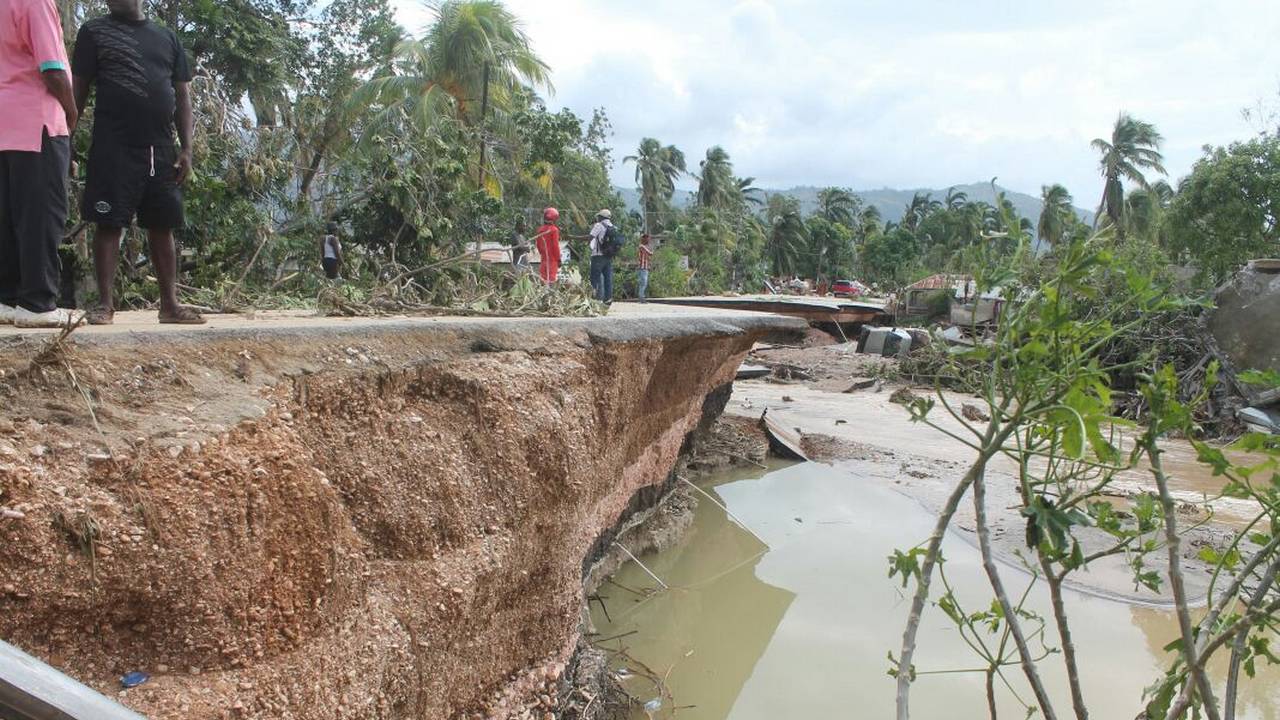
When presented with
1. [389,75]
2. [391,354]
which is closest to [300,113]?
[389,75]

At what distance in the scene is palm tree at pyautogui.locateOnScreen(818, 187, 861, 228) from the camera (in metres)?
59.1

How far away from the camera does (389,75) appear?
54.3ft

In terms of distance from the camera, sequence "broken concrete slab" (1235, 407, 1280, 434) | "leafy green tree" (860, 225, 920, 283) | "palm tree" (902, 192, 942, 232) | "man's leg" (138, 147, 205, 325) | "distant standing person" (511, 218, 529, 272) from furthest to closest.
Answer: "palm tree" (902, 192, 942, 232)
"leafy green tree" (860, 225, 920, 283)
"broken concrete slab" (1235, 407, 1280, 434)
"distant standing person" (511, 218, 529, 272)
"man's leg" (138, 147, 205, 325)

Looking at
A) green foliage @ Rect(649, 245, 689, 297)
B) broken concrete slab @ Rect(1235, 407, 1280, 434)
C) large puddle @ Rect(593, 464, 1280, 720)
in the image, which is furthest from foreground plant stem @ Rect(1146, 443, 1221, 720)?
green foliage @ Rect(649, 245, 689, 297)

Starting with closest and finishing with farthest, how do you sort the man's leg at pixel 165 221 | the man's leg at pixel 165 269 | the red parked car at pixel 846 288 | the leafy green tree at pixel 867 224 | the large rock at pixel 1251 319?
the man's leg at pixel 165 221
the man's leg at pixel 165 269
the large rock at pixel 1251 319
the red parked car at pixel 846 288
the leafy green tree at pixel 867 224

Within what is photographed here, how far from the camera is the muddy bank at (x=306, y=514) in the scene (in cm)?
176

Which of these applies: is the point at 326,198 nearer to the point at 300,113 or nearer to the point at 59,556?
the point at 59,556

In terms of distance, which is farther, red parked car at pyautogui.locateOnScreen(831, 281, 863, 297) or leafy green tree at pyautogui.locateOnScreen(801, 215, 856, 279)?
leafy green tree at pyautogui.locateOnScreen(801, 215, 856, 279)

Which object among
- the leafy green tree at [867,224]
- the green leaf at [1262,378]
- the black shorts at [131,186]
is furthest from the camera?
the leafy green tree at [867,224]

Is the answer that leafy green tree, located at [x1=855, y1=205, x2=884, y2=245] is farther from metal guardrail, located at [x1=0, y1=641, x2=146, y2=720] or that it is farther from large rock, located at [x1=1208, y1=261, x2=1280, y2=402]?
metal guardrail, located at [x1=0, y1=641, x2=146, y2=720]

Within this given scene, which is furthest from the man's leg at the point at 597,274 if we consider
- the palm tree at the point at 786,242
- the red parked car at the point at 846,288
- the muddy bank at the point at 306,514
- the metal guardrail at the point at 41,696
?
the palm tree at the point at 786,242

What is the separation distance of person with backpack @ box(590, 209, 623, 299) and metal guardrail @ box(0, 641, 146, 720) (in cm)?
829

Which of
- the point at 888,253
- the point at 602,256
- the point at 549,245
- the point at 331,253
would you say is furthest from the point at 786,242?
the point at 331,253

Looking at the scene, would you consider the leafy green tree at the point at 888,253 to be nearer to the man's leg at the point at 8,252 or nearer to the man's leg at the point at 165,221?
the man's leg at the point at 165,221
